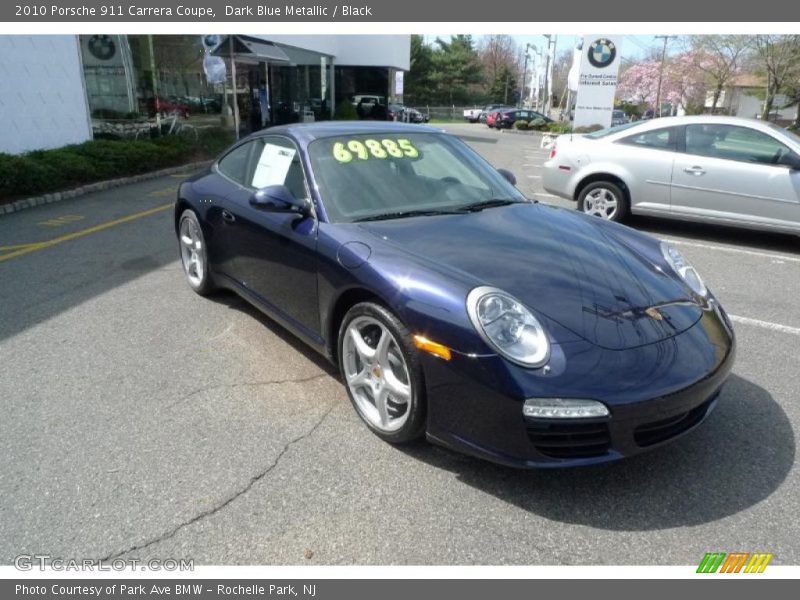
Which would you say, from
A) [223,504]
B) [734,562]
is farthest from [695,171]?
[223,504]

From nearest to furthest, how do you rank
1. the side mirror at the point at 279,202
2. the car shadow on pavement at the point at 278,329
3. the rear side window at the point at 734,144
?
the side mirror at the point at 279,202, the car shadow on pavement at the point at 278,329, the rear side window at the point at 734,144

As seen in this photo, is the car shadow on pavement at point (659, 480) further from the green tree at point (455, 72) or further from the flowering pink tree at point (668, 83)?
the green tree at point (455, 72)

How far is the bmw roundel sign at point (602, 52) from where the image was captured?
17250mm

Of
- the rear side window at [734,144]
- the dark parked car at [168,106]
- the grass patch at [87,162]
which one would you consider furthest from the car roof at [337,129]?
the dark parked car at [168,106]

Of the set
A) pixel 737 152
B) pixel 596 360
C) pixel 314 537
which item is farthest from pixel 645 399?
pixel 737 152

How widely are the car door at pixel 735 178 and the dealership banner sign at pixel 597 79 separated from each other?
11956 mm

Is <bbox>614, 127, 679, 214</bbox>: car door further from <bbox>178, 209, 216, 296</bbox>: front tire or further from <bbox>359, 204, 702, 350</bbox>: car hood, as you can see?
<bbox>178, 209, 216, 296</bbox>: front tire

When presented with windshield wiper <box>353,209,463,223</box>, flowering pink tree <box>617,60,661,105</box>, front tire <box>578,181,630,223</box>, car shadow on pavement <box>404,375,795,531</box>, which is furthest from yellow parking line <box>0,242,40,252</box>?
flowering pink tree <box>617,60,661,105</box>

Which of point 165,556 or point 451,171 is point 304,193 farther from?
point 165,556

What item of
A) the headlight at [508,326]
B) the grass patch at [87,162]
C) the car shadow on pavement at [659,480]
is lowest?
the car shadow on pavement at [659,480]

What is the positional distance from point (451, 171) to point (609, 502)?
218cm

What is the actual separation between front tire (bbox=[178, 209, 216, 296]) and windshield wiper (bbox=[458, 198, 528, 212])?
2.12 metres

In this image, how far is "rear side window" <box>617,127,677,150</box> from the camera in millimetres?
6887

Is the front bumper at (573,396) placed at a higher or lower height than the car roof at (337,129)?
lower
